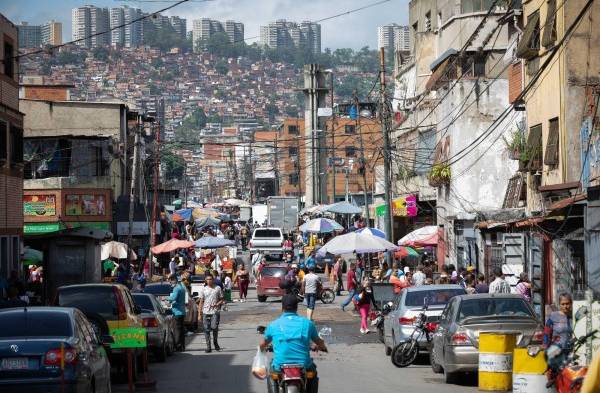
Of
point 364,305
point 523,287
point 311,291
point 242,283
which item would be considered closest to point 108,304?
point 523,287

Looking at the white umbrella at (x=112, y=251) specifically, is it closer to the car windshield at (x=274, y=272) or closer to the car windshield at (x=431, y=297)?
the car windshield at (x=274, y=272)

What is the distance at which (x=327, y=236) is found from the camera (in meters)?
77.5

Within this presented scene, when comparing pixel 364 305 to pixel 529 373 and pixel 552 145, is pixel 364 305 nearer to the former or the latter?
pixel 552 145

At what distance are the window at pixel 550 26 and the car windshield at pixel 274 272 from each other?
751 inches

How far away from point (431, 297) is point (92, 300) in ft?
23.5

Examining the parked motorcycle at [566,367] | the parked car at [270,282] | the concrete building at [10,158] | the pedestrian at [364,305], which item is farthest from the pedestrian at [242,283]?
the parked motorcycle at [566,367]

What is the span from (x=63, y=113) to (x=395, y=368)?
4291 centimetres

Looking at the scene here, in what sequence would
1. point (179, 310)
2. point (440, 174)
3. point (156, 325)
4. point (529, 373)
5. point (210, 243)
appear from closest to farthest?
1. point (529, 373)
2. point (156, 325)
3. point (179, 310)
4. point (440, 174)
5. point (210, 243)

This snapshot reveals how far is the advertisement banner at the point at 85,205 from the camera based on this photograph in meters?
52.4

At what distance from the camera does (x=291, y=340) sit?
13.3m

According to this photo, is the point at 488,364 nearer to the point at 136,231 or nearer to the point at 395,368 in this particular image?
the point at 395,368

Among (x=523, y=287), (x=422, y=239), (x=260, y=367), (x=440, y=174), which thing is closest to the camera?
(x=260, y=367)

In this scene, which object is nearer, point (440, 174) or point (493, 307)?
A: point (493, 307)

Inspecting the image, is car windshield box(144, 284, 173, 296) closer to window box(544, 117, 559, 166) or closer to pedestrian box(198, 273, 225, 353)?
pedestrian box(198, 273, 225, 353)
